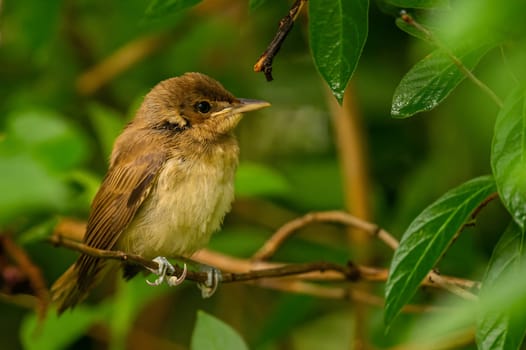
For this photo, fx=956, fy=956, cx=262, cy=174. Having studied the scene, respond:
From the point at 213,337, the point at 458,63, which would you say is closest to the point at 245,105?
the point at 213,337

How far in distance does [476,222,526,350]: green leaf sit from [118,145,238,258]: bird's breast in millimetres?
1547

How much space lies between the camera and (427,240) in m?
2.54

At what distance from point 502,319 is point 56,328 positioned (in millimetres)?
2449

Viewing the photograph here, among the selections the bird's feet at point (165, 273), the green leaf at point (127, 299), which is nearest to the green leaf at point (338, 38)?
the bird's feet at point (165, 273)

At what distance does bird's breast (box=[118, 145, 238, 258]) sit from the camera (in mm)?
3797

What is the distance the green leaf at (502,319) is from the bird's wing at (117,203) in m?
1.72

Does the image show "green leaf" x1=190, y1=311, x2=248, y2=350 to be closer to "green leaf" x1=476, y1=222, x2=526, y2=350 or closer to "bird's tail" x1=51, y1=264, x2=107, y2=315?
"green leaf" x1=476, y1=222, x2=526, y2=350

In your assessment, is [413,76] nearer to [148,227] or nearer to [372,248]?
[148,227]

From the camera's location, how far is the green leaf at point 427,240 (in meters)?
2.49

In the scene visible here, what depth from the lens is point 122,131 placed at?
171 inches

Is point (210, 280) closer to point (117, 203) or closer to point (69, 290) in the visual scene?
point (117, 203)

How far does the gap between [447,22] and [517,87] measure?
2.34ft

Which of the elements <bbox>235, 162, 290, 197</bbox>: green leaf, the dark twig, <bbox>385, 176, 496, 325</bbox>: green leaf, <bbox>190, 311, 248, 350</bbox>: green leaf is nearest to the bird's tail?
<bbox>235, 162, 290, 197</bbox>: green leaf

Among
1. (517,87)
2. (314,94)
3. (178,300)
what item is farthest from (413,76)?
(178,300)
